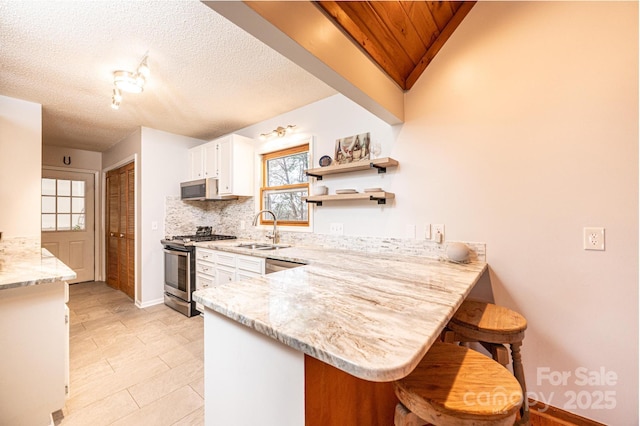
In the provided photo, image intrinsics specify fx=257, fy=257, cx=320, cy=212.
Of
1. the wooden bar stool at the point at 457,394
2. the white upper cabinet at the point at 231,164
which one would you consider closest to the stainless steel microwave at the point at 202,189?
the white upper cabinet at the point at 231,164

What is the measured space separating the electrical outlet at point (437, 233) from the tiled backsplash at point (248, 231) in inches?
1.5

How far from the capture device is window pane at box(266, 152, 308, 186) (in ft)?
9.85

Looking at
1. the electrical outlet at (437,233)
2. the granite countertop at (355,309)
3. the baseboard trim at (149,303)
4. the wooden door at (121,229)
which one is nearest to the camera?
the granite countertop at (355,309)

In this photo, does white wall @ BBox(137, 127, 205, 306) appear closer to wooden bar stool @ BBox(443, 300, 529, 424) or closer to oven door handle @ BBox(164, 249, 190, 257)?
oven door handle @ BBox(164, 249, 190, 257)

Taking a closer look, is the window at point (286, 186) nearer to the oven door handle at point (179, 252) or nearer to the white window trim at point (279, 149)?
the white window trim at point (279, 149)

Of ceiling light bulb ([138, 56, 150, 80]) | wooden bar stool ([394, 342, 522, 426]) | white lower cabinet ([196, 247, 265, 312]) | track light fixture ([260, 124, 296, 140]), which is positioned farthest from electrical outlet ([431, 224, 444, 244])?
ceiling light bulb ([138, 56, 150, 80])

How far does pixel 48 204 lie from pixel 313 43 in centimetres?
556

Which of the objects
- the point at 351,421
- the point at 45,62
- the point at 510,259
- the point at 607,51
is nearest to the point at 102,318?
the point at 45,62

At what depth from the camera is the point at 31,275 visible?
1.43 meters

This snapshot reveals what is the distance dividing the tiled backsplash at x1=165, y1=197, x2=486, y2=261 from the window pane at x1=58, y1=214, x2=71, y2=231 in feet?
7.97

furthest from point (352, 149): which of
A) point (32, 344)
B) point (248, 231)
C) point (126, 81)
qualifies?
point (32, 344)

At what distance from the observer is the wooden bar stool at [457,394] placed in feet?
2.39

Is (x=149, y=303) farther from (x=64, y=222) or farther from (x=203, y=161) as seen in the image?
(x=64, y=222)

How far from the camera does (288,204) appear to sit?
10.3ft
